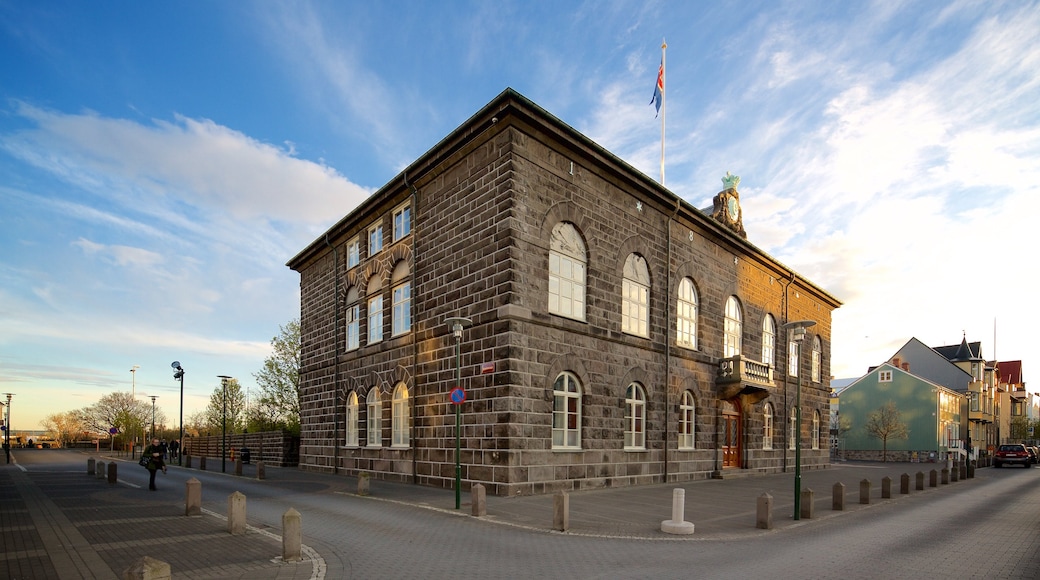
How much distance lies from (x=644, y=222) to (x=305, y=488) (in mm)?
14658

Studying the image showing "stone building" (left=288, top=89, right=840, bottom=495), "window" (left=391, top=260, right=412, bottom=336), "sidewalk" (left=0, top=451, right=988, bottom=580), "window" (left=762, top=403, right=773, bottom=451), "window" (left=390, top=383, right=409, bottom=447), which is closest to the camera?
"sidewalk" (left=0, top=451, right=988, bottom=580)

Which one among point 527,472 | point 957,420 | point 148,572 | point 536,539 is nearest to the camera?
point 148,572

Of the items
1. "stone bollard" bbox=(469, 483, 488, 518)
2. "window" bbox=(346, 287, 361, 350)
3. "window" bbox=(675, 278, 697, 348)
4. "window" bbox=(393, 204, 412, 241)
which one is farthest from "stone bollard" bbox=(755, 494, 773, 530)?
"window" bbox=(346, 287, 361, 350)

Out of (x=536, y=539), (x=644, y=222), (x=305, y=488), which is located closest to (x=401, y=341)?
(x=305, y=488)

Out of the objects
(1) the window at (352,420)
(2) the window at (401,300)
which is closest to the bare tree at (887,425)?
(1) the window at (352,420)

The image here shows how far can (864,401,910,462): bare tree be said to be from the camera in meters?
52.9

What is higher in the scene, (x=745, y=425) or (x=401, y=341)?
(x=401, y=341)

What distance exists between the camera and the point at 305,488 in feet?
66.9

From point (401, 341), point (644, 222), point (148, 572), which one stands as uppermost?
point (644, 222)

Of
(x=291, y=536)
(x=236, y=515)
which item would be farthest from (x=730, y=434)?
(x=291, y=536)

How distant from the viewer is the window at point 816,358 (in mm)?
37750

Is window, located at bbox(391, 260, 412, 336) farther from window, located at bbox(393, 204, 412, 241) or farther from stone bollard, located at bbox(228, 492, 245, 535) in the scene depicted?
stone bollard, located at bbox(228, 492, 245, 535)

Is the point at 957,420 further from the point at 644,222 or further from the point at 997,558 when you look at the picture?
the point at 997,558

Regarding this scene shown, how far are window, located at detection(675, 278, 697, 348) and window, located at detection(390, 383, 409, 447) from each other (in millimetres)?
10429
